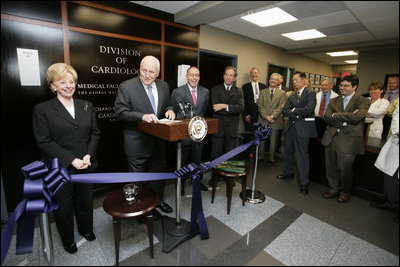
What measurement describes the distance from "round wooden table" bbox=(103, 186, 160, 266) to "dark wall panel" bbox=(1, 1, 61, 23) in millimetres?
2043

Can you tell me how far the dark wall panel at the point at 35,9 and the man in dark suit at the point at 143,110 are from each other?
1150 millimetres

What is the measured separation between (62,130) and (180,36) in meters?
2.44

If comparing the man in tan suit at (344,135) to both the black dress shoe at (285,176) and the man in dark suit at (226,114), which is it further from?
the man in dark suit at (226,114)

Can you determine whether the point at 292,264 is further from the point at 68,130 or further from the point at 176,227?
the point at 68,130

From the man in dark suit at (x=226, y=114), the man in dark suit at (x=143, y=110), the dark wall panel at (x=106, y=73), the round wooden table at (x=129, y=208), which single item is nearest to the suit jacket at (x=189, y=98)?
the man in dark suit at (x=226, y=114)

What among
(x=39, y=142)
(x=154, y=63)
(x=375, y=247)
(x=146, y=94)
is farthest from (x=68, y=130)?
(x=375, y=247)

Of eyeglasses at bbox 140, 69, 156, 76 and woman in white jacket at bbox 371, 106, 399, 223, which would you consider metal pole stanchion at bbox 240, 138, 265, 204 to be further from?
eyeglasses at bbox 140, 69, 156, 76

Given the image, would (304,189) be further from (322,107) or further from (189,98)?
(189,98)

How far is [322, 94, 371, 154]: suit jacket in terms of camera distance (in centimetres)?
245

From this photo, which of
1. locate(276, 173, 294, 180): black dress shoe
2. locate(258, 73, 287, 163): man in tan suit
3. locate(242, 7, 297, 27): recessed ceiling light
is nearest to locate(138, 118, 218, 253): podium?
locate(242, 7, 297, 27): recessed ceiling light

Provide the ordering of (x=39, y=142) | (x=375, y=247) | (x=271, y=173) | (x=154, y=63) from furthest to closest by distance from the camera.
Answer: (x=271, y=173) < (x=154, y=63) < (x=375, y=247) < (x=39, y=142)

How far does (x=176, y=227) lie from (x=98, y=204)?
47.5 inches

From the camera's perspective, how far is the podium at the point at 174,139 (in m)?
1.55

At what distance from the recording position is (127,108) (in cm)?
204
